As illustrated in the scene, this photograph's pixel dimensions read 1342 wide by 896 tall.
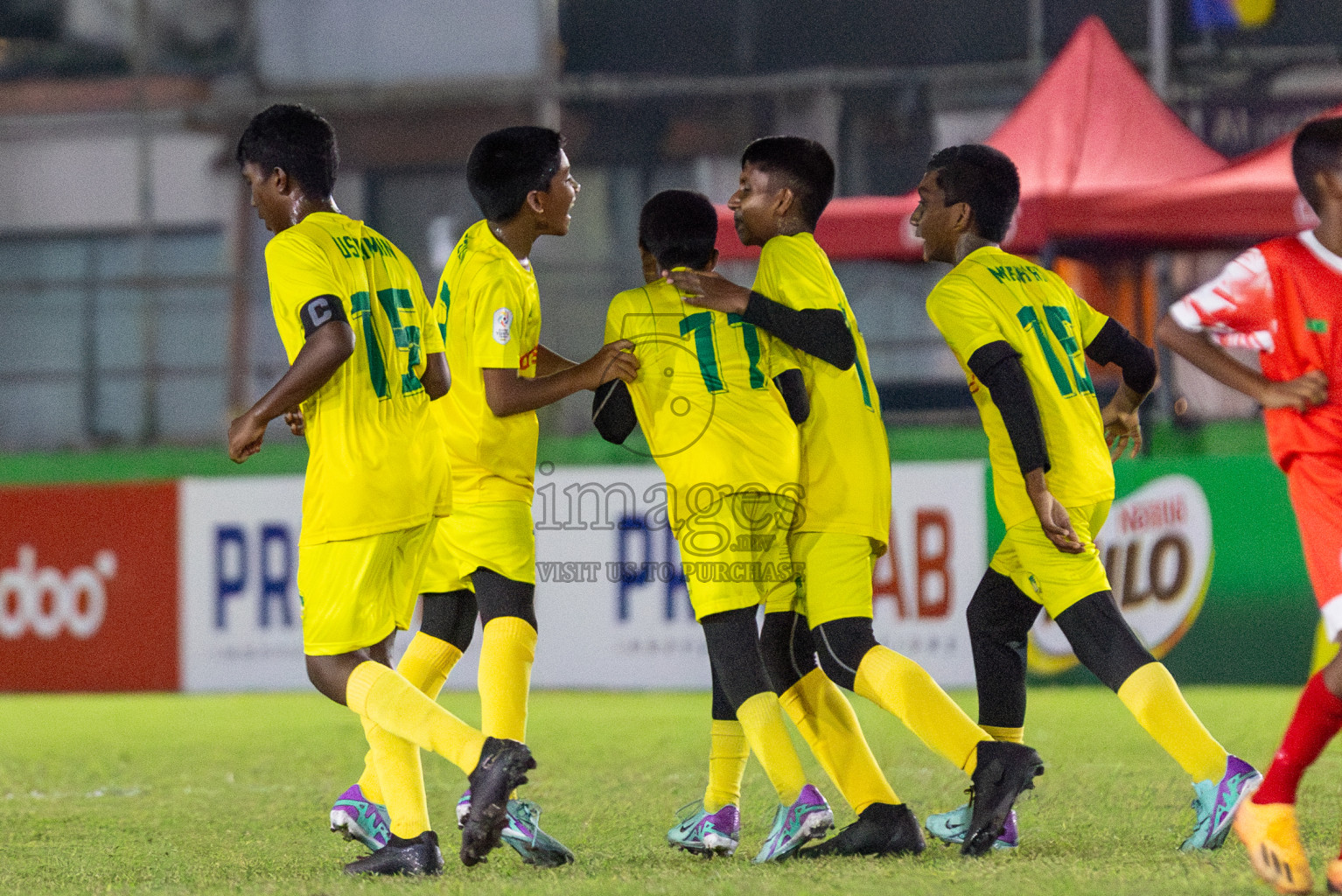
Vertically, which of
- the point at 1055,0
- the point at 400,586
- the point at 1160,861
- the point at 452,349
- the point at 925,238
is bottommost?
the point at 1160,861

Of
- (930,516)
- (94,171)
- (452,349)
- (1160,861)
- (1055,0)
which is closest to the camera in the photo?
(1160,861)

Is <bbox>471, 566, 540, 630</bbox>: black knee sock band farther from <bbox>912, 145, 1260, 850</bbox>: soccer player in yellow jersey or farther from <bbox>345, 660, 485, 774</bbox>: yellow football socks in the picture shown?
<bbox>912, 145, 1260, 850</bbox>: soccer player in yellow jersey

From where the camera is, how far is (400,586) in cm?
407

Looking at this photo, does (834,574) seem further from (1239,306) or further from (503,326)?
(1239,306)

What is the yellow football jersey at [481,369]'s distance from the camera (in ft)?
14.3

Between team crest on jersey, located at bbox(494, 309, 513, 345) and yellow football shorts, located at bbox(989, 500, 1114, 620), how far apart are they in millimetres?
1360

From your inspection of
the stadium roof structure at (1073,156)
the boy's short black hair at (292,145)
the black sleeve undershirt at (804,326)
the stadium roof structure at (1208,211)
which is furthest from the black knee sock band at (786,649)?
the stadium roof structure at (1208,211)

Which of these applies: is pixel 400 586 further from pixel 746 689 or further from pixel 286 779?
pixel 286 779

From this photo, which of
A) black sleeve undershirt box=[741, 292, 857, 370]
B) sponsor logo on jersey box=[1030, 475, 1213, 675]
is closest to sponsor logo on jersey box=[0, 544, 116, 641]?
sponsor logo on jersey box=[1030, 475, 1213, 675]

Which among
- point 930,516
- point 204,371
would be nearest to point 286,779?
point 930,516

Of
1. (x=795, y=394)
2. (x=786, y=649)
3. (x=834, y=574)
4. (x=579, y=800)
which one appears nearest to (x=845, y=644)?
(x=834, y=574)

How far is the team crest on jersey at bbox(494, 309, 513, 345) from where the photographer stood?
14.0 ft

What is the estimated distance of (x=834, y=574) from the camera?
4.17m

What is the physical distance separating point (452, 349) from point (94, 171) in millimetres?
14261
